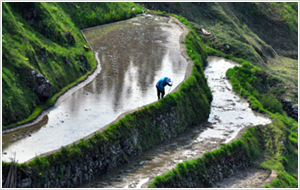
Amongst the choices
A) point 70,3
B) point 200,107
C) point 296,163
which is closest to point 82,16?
point 70,3

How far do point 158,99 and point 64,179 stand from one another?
8940 mm

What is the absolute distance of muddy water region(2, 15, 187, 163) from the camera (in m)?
27.5

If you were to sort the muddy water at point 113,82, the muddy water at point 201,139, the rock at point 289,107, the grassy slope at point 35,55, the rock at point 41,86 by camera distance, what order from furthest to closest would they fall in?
A: the rock at point 289,107 < the rock at point 41,86 < the grassy slope at point 35,55 < the muddy water at point 201,139 < the muddy water at point 113,82

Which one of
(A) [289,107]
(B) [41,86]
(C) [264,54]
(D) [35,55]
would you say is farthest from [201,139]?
(C) [264,54]

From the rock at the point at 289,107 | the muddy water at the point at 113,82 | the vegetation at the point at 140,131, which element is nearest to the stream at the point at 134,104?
the muddy water at the point at 113,82

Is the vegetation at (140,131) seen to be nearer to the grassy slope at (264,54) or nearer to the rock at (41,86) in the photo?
the grassy slope at (264,54)

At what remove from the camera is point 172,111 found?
33.6m

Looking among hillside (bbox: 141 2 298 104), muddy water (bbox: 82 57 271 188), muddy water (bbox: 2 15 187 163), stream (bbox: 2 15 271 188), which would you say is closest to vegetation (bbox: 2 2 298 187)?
hillside (bbox: 141 2 298 104)

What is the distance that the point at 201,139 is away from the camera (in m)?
33.9

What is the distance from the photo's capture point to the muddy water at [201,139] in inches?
1088

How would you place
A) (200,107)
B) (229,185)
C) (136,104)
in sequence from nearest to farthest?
1. (229,185)
2. (136,104)
3. (200,107)

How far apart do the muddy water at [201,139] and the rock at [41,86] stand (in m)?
5.07

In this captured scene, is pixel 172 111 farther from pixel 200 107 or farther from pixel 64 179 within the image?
pixel 64 179

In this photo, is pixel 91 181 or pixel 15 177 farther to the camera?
pixel 91 181
